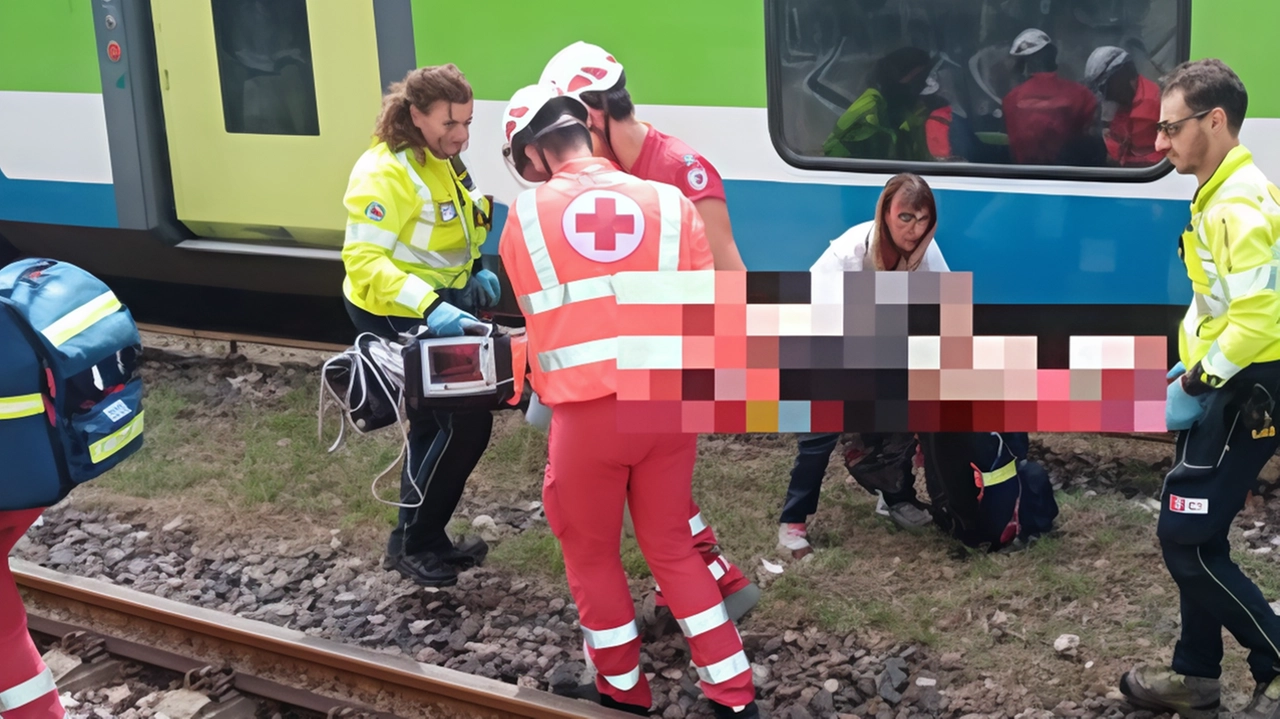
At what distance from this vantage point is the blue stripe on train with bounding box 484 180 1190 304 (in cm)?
453

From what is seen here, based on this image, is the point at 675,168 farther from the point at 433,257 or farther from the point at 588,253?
the point at 433,257

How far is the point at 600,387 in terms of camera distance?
10.3 ft

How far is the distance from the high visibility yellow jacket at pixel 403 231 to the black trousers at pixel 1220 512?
7.99 ft

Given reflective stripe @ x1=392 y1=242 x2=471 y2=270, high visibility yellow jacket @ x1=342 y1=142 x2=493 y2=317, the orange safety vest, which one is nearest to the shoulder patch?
high visibility yellow jacket @ x1=342 y1=142 x2=493 y2=317

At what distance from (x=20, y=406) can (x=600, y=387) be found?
141 centimetres

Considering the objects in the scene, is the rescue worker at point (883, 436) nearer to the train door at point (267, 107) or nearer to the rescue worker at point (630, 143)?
the rescue worker at point (630, 143)

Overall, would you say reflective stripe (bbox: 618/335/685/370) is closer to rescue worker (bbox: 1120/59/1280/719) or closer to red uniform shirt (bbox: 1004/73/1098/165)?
rescue worker (bbox: 1120/59/1280/719)

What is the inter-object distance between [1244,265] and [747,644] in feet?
6.60

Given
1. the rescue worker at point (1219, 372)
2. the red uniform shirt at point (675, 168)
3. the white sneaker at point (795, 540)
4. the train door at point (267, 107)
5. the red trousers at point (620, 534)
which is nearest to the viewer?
the rescue worker at point (1219, 372)

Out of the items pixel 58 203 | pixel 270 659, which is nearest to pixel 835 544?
pixel 270 659

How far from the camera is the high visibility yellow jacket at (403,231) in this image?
4.10 metres

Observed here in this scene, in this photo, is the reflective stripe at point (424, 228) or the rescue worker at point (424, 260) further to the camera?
the reflective stripe at point (424, 228)

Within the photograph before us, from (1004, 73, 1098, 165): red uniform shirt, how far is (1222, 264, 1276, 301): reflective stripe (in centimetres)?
180

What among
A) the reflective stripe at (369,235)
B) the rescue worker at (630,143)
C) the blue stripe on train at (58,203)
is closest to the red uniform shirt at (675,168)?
the rescue worker at (630,143)
